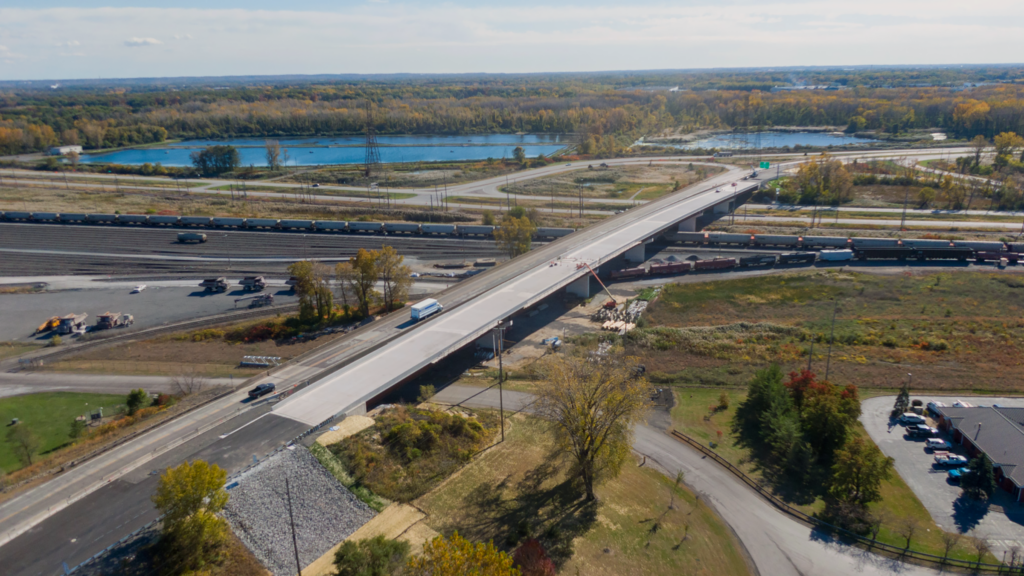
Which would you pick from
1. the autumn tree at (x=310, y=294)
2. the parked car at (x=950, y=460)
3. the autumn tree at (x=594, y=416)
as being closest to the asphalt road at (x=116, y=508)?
the autumn tree at (x=594, y=416)

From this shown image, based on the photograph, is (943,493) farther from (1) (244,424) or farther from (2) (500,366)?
(1) (244,424)

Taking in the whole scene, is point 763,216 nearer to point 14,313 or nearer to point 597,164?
point 597,164

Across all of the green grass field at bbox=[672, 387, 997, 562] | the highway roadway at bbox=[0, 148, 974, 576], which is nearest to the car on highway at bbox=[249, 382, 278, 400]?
the highway roadway at bbox=[0, 148, 974, 576]

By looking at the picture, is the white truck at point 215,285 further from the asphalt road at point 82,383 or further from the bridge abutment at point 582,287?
the bridge abutment at point 582,287

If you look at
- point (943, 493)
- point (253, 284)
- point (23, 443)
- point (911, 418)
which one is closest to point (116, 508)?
point (23, 443)

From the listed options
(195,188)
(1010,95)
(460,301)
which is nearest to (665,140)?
(1010,95)
